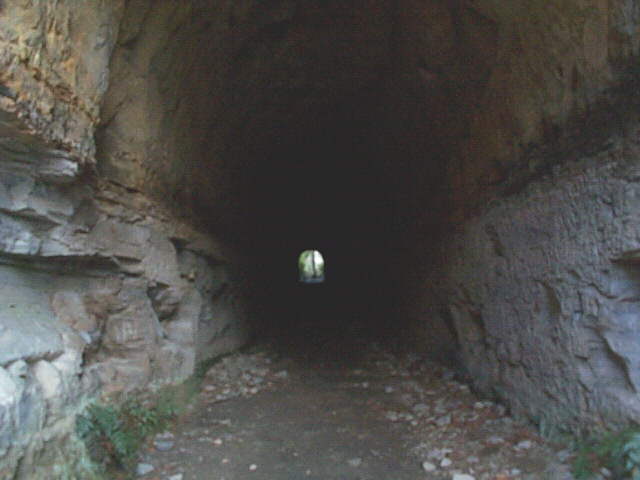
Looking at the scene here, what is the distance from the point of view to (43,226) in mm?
3168

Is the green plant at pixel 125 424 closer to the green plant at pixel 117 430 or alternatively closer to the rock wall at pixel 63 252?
the green plant at pixel 117 430

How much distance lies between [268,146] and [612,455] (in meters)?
7.60

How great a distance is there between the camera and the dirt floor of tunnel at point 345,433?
3.49 m

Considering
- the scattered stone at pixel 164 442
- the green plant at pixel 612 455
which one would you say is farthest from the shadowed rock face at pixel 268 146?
the scattered stone at pixel 164 442

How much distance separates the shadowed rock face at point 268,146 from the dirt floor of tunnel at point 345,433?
436 millimetres

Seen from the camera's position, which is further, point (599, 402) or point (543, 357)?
point (543, 357)

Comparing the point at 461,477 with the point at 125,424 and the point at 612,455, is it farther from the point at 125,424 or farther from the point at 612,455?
the point at 125,424

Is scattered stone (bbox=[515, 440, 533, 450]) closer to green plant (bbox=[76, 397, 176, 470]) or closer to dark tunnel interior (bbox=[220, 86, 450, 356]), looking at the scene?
green plant (bbox=[76, 397, 176, 470])

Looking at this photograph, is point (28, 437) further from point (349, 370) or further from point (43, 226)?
point (349, 370)

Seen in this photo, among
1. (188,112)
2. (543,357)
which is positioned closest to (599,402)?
(543,357)


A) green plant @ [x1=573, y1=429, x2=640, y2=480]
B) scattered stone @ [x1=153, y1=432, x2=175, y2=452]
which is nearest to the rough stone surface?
green plant @ [x1=573, y1=429, x2=640, y2=480]

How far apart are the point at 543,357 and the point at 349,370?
3625mm

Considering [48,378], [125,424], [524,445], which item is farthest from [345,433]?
[48,378]

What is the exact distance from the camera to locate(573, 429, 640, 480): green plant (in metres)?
2.63
